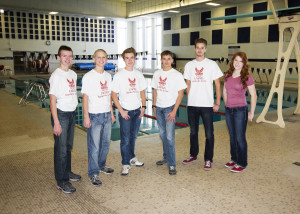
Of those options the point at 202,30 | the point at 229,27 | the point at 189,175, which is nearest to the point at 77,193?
the point at 189,175

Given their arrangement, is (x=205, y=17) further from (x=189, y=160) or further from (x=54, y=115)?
(x=54, y=115)

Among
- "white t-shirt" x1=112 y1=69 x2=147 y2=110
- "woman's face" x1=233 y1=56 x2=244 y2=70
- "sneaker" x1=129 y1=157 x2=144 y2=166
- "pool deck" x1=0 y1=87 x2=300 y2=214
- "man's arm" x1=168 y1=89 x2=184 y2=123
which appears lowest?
"pool deck" x1=0 y1=87 x2=300 y2=214

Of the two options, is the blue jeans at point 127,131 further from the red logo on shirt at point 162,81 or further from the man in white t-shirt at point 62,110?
the man in white t-shirt at point 62,110

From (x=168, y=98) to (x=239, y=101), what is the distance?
0.92m

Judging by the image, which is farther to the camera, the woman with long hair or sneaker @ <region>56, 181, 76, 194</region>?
the woman with long hair

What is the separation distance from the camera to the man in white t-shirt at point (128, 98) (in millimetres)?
3342

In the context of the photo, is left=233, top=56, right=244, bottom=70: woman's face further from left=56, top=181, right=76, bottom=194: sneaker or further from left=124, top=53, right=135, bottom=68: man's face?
left=56, top=181, right=76, bottom=194: sneaker

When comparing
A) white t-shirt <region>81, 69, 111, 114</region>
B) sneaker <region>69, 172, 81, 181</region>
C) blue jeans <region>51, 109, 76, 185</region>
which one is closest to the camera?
blue jeans <region>51, 109, 76, 185</region>

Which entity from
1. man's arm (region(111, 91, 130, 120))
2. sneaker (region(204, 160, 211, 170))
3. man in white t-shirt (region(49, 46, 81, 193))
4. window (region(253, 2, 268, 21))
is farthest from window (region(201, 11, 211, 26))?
man in white t-shirt (region(49, 46, 81, 193))

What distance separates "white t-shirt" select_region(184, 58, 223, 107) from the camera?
3521 mm

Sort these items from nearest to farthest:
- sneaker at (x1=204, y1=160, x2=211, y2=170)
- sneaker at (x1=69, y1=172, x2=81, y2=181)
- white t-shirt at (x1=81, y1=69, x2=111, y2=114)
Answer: white t-shirt at (x1=81, y1=69, x2=111, y2=114)
sneaker at (x1=69, y1=172, x2=81, y2=181)
sneaker at (x1=204, y1=160, x2=211, y2=170)

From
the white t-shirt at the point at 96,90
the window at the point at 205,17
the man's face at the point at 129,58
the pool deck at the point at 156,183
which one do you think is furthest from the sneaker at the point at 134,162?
the window at the point at 205,17

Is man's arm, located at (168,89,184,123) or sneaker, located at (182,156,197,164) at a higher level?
man's arm, located at (168,89,184,123)

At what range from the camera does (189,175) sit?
11.3 feet
